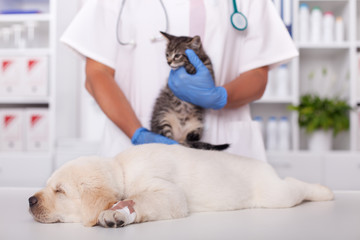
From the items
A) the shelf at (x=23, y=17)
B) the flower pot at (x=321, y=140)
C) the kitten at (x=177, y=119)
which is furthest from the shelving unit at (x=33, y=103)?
the flower pot at (x=321, y=140)

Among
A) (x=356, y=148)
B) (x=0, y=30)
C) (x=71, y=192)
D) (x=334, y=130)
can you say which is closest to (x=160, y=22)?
(x=71, y=192)

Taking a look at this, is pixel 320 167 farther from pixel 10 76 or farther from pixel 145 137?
pixel 10 76

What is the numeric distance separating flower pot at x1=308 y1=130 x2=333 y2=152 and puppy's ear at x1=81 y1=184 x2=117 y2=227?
2.19 m

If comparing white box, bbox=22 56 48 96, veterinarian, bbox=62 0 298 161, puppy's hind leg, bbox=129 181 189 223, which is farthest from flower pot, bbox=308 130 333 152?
puppy's hind leg, bbox=129 181 189 223

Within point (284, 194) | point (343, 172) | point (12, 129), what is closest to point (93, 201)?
point (284, 194)

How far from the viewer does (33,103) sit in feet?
9.45

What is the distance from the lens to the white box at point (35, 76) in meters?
2.65

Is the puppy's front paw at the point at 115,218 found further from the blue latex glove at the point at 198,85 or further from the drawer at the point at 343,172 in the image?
the drawer at the point at 343,172

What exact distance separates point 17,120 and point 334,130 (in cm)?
214

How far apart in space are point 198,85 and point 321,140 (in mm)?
1842

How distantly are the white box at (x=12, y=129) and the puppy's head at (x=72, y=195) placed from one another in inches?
85.6

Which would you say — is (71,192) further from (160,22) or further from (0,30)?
(0,30)

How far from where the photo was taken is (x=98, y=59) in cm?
118

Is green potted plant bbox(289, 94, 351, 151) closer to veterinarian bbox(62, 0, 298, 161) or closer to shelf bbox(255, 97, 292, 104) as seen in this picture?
shelf bbox(255, 97, 292, 104)
